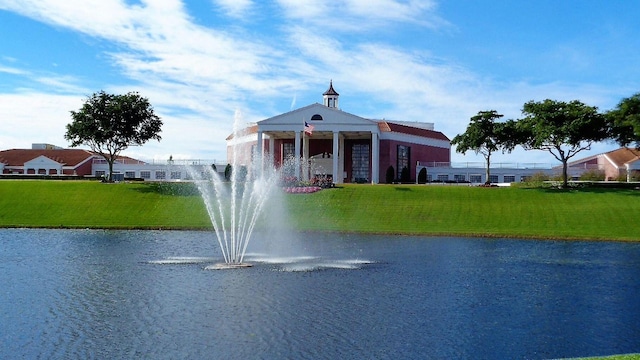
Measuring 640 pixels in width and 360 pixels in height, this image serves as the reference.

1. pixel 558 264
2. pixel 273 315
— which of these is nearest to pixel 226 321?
pixel 273 315

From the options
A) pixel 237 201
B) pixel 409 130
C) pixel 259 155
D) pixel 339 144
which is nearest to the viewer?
pixel 237 201

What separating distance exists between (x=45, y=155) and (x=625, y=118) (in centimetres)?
8183

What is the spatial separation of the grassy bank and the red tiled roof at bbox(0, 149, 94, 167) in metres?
31.7

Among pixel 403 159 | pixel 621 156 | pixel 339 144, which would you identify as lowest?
pixel 403 159

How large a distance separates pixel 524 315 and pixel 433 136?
239 feet

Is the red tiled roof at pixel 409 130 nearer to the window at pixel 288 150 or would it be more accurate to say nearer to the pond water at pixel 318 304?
the window at pixel 288 150

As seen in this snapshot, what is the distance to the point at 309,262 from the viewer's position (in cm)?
3041

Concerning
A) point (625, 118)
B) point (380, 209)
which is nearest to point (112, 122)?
point (380, 209)

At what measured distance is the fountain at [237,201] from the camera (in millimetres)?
34750

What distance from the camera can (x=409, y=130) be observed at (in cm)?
8619

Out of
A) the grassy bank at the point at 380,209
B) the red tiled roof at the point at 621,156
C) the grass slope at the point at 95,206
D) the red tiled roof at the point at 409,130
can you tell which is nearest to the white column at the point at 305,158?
the red tiled roof at the point at 409,130

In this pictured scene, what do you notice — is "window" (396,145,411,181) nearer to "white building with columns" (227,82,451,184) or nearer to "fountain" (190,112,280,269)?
"white building with columns" (227,82,451,184)

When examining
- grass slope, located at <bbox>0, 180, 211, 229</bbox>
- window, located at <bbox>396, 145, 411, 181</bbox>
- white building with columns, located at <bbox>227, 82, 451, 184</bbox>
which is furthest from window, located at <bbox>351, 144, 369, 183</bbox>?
grass slope, located at <bbox>0, 180, 211, 229</bbox>

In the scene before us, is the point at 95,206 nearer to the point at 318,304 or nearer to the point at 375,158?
the point at 375,158
